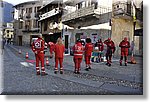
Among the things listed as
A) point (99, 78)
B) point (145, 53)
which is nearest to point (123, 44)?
point (145, 53)

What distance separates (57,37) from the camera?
278 cm

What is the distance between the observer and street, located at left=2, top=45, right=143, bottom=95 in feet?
8.54

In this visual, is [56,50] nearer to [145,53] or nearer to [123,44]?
[123,44]

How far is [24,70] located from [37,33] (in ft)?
1.48

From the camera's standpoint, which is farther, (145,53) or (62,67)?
(62,67)

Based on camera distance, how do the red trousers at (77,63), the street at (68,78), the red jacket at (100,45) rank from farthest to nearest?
the red trousers at (77,63) → the red jacket at (100,45) → the street at (68,78)

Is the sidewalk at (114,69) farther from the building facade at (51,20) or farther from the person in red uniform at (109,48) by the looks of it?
the building facade at (51,20)

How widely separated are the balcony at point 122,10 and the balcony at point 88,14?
75 millimetres

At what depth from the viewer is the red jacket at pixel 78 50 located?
2.88 meters

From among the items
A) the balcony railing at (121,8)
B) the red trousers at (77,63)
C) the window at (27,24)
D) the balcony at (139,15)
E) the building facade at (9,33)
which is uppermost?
the balcony railing at (121,8)

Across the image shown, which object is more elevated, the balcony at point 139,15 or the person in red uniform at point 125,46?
the balcony at point 139,15

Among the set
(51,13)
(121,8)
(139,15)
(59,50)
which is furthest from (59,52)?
(139,15)

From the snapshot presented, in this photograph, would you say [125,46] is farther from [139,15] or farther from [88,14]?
[88,14]

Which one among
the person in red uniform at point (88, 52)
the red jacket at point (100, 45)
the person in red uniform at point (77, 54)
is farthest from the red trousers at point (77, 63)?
the red jacket at point (100, 45)
